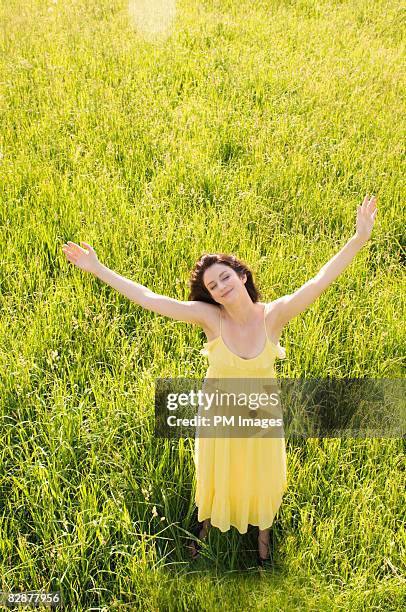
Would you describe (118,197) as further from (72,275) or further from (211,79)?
(211,79)

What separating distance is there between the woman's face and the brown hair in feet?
0.11

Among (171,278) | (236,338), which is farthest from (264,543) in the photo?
(171,278)

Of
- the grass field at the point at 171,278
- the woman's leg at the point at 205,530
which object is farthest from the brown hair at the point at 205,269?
the woman's leg at the point at 205,530

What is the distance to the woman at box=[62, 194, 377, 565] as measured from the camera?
2.38 m

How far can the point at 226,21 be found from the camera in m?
7.98

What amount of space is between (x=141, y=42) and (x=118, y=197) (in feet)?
11.7

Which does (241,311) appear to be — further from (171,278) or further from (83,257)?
(171,278)

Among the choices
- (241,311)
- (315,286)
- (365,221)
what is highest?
(365,221)

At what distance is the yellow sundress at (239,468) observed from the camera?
236cm

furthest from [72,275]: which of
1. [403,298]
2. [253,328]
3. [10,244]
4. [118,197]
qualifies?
[403,298]

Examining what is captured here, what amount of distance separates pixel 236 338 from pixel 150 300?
395 millimetres

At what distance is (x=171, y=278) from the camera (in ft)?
12.8
